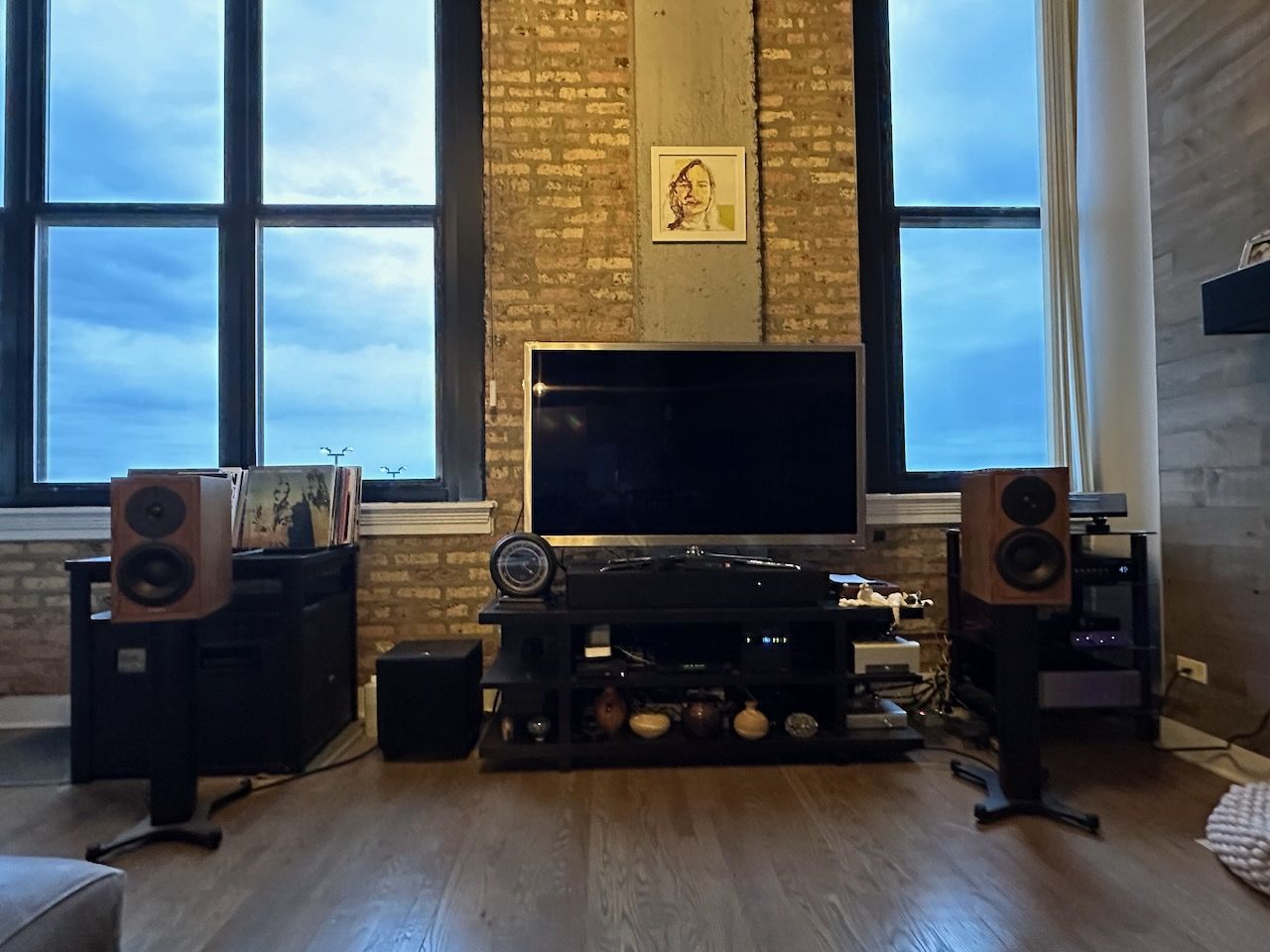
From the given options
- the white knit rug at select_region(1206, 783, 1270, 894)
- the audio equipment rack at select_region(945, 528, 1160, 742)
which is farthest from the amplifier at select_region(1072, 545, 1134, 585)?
the white knit rug at select_region(1206, 783, 1270, 894)

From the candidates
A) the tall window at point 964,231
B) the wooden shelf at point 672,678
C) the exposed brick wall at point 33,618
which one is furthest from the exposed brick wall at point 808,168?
the exposed brick wall at point 33,618

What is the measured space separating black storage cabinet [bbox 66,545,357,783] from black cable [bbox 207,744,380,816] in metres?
0.04

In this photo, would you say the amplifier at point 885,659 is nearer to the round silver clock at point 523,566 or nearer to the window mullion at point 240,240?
the round silver clock at point 523,566

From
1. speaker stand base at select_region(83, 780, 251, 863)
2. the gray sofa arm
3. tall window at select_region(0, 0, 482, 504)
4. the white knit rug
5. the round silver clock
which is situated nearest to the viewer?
the gray sofa arm

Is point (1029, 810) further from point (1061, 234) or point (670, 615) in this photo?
point (1061, 234)

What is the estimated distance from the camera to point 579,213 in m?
2.94

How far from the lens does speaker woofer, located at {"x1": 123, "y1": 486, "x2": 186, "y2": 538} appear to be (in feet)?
5.84

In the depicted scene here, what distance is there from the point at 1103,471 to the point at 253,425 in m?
3.51

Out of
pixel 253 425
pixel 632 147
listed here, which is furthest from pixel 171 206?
Result: pixel 632 147

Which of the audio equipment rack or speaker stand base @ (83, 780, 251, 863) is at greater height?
the audio equipment rack

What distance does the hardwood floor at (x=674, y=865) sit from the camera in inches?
54.9

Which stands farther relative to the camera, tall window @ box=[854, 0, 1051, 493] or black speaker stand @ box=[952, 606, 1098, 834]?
tall window @ box=[854, 0, 1051, 493]

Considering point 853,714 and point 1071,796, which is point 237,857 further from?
point 1071,796

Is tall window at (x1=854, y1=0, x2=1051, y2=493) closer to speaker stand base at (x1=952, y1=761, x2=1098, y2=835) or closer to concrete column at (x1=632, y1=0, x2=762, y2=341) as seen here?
concrete column at (x1=632, y1=0, x2=762, y2=341)
